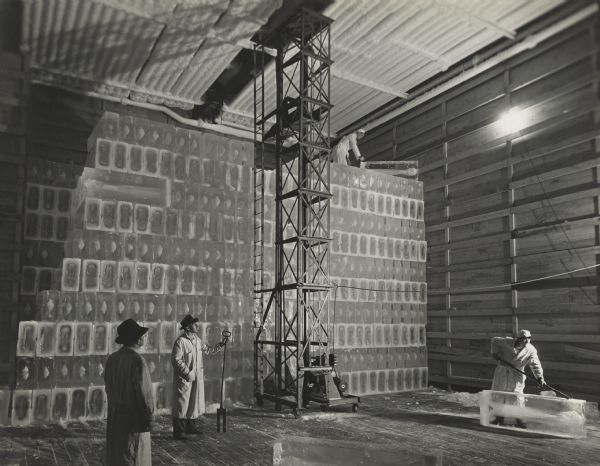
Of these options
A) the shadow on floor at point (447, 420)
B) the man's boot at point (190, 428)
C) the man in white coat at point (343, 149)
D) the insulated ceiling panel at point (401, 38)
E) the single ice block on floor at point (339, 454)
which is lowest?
the shadow on floor at point (447, 420)

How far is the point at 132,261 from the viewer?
30.6 ft

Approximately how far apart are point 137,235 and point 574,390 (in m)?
9.19

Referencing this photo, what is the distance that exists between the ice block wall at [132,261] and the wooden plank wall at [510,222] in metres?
5.85

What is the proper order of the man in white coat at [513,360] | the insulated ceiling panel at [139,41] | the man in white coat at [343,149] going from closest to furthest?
the man in white coat at [513,360], the insulated ceiling panel at [139,41], the man in white coat at [343,149]

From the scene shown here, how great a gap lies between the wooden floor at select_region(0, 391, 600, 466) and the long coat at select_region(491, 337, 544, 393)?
90cm

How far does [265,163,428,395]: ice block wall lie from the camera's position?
470 inches

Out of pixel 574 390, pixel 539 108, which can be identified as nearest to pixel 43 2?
pixel 539 108

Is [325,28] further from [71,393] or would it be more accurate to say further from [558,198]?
[71,393]

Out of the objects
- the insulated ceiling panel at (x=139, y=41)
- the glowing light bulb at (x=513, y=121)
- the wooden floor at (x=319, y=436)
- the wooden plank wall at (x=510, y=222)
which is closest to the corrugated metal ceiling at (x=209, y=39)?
the insulated ceiling panel at (x=139, y=41)

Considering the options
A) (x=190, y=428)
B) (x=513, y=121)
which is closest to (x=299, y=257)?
(x=190, y=428)

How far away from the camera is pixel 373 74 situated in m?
14.1

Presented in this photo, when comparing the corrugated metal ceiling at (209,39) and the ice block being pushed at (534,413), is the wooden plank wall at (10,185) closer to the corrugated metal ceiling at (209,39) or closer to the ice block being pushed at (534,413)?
the corrugated metal ceiling at (209,39)

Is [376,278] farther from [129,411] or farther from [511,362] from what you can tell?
[129,411]

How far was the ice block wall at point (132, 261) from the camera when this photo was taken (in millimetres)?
8633
